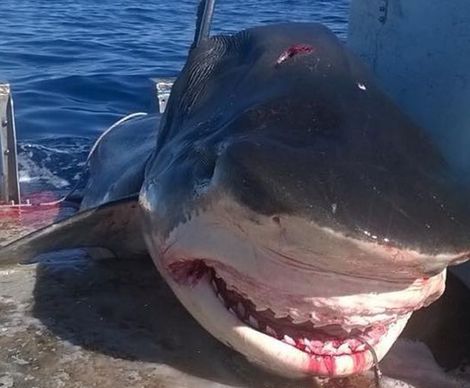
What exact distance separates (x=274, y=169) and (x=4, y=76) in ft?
23.6

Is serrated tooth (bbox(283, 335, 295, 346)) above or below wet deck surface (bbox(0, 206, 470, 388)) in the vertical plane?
above

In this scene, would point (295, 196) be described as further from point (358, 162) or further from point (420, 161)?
point (420, 161)

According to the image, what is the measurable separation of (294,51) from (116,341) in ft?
2.94

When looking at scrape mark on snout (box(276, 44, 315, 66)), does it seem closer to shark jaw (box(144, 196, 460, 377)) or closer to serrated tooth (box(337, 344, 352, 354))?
shark jaw (box(144, 196, 460, 377))

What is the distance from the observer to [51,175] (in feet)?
17.0

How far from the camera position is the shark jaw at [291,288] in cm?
155

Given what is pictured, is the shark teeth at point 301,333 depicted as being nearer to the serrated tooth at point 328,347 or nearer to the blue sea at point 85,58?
the serrated tooth at point 328,347

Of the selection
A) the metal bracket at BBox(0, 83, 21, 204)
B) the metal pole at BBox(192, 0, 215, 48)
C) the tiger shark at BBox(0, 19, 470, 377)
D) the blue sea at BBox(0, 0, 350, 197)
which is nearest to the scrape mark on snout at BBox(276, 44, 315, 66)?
the tiger shark at BBox(0, 19, 470, 377)

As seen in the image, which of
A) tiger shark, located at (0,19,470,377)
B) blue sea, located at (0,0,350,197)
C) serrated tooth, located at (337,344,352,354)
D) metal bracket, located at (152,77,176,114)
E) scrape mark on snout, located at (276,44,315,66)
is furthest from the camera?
blue sea, located at (0,0,350,197)

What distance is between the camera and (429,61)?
2.82m

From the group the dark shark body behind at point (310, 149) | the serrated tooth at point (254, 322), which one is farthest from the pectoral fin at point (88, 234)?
the serrated tooth at point (254, 322)

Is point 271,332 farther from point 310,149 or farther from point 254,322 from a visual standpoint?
point 310,149

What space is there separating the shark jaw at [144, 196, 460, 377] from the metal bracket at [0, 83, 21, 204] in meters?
1.93

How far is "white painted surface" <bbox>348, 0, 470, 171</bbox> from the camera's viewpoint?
8.57ft
